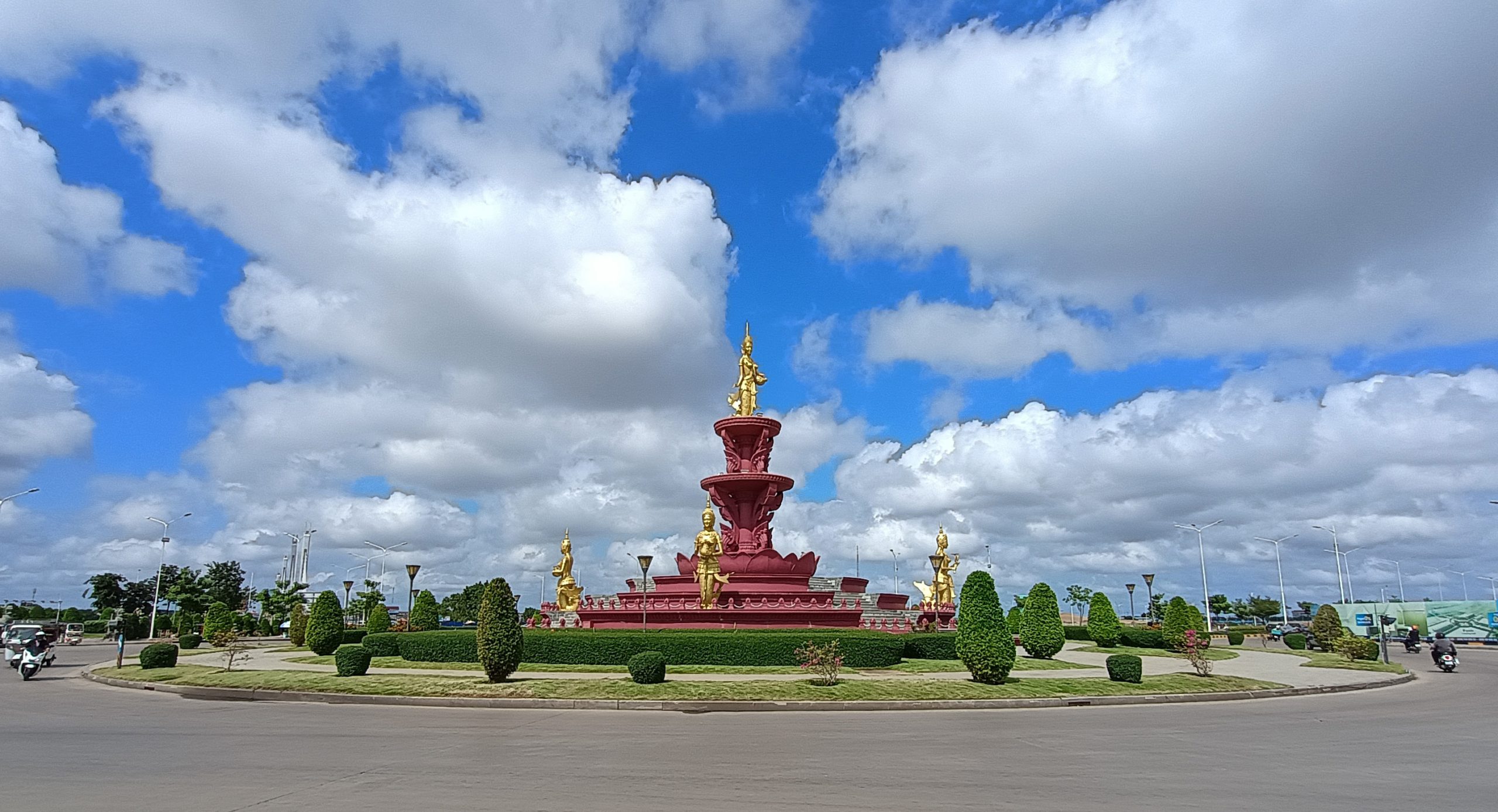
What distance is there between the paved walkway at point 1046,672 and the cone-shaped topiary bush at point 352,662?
61.3 inches

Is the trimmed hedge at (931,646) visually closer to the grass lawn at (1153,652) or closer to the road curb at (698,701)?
the road curb at (698,701)

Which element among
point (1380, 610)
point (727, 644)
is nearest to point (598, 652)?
point (727, 644)

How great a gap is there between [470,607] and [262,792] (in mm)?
82858

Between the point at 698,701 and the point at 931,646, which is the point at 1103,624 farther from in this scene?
the point at 698,701

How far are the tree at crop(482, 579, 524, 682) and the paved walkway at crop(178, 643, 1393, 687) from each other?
3.92ft

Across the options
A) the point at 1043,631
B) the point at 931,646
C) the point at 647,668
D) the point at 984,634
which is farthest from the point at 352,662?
the point at 1043,631

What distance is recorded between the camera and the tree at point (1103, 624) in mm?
39938

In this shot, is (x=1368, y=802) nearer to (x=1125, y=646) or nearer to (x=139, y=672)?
(x=139, y=672)

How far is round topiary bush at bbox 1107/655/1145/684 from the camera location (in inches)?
880

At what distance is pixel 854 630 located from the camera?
2802 cm

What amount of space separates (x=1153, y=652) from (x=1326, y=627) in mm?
11059

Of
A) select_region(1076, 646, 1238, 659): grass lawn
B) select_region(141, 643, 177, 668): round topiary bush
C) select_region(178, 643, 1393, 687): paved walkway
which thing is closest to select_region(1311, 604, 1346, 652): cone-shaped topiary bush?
select_region(178, 643, 1393, 687): paved walkway

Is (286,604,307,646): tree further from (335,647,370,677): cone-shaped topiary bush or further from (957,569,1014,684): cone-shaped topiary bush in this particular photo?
(957,569,1014,684): cone-shaped topiary bush

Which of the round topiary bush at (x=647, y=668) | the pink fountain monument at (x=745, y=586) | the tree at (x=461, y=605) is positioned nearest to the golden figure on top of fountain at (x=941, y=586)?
the pink fountain monument at (x=745, y=586)
